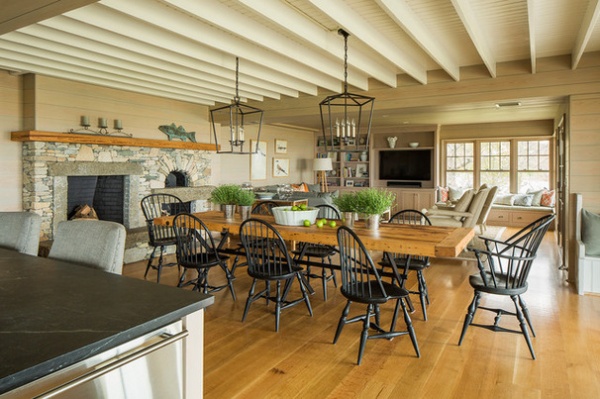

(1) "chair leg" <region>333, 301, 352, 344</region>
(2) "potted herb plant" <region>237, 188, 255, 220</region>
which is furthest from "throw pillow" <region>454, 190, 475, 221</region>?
(1) "chair leg" <region>333, 301, 352, 344</region>

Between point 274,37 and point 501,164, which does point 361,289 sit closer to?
point 274,37

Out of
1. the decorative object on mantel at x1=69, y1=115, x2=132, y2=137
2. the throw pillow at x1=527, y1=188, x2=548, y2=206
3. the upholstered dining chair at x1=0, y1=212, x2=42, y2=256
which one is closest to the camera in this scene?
the upholstered dining chair at x1=0, y1=212, x2=42, y2=256

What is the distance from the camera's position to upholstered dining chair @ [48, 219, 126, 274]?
75.0 inches

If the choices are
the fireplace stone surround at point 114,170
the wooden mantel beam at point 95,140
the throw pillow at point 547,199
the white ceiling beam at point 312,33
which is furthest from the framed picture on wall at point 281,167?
the throw pillow at point 547,199

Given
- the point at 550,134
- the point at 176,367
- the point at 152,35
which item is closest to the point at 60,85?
the point at 152,35

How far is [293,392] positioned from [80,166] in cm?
437

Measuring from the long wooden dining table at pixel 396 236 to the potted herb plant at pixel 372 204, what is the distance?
87 millimetres

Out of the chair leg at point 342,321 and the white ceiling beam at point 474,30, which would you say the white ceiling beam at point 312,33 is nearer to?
the white ceiling beam at point 474,30

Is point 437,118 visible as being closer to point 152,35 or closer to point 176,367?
point 152,35

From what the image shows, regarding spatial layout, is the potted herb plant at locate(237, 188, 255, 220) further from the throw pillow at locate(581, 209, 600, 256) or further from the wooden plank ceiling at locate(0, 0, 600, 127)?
the throw pillow at locate(581, 209, 600, 256)

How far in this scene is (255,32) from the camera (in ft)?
12.3

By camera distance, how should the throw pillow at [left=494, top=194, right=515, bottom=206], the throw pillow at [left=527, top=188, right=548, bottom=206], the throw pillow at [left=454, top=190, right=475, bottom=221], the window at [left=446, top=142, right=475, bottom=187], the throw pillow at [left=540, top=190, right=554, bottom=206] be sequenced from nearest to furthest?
1. the throw pillow at [left=454, top=190, right=475, bottom=221]
2. the throw pillow at [left=540, top=190, right=554, bottom=206]
3. the throw pillow at [left=527, top=188, right=548, bottom=206]
4. the throw pillow at [left=494, top=194, right=515, bottom=206]
5. the window at [left=446, top=142, right=475, bottom=187]

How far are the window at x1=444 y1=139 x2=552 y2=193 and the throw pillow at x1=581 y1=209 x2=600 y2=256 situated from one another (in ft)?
19.7

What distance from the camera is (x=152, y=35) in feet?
12.4
